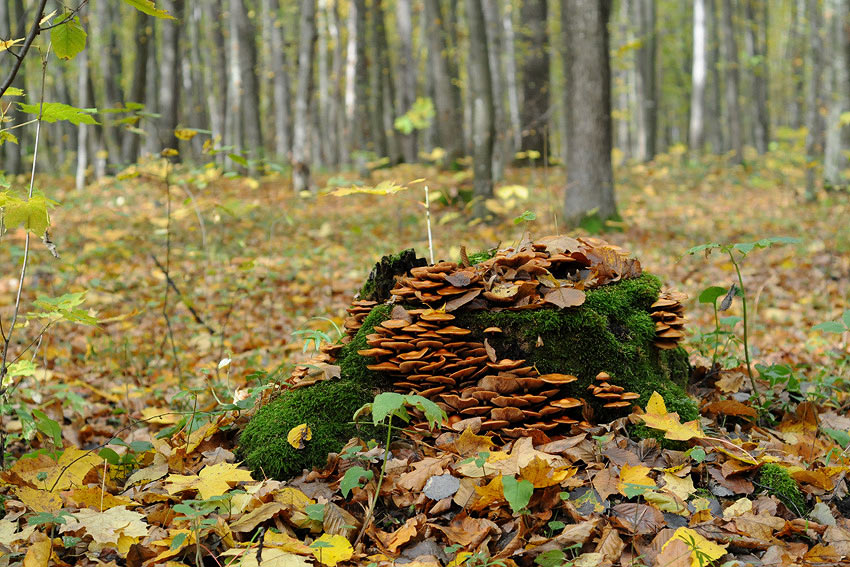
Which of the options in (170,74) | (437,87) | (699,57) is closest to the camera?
(170,74)

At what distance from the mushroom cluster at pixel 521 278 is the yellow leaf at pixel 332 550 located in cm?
118

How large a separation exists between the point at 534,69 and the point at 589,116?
26.5 feet

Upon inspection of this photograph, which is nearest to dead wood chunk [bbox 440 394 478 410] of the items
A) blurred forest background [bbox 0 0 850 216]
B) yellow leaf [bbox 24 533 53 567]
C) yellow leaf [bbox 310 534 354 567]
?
yellow leaf [bbox 310 534 354 567]

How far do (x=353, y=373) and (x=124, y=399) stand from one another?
2500 millimetres

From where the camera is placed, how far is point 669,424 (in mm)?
2791

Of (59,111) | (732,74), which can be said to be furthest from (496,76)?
(59,111)

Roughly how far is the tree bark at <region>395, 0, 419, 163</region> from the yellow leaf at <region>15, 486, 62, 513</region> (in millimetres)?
17555

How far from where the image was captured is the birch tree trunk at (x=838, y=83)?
10.9 metres

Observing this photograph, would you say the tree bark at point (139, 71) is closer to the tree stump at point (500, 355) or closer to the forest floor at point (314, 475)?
the forest floor at point (314, 475)

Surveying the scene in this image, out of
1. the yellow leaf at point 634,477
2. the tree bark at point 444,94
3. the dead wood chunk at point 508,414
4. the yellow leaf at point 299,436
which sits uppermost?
the tree bark at point 444,94

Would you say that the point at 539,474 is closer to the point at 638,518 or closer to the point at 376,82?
the point at 638,518

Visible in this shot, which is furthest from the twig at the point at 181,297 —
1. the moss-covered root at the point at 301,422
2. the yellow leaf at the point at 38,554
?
the yellow leaf at the point at 38,554

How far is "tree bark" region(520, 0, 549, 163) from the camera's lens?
17.2m

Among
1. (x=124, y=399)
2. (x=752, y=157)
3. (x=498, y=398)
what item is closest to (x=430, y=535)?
(x=498, y=398)
